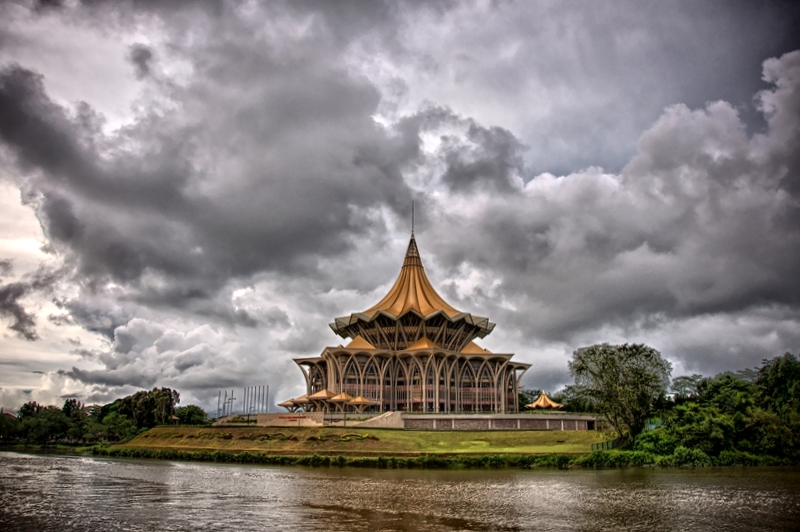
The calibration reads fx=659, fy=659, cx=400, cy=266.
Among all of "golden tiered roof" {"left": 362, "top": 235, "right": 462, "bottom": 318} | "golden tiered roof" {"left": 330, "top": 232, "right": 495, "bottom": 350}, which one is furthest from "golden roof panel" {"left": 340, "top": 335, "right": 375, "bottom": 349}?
"golden tiered roof" {"left": 362, "top": 235, "right": 462, "bottom": 318}

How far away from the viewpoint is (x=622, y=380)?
44.9 m

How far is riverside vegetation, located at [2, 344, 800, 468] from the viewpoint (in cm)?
4038

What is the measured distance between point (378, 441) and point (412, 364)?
2846 centimetres

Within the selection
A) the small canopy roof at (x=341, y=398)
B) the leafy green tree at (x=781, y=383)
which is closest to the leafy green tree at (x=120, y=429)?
the small canopy roof at (x=341, y=398)

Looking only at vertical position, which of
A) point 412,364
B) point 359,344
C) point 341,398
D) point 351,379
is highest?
point 359,344

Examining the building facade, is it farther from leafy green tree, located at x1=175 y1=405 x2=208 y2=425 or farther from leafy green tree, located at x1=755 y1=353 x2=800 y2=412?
leafy green tree, located at x1=755 y1=353 x2=800 y2=412

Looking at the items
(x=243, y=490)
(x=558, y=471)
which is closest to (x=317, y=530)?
(x=243, y=490)

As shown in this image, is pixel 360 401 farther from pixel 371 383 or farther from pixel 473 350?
pixel 473 350

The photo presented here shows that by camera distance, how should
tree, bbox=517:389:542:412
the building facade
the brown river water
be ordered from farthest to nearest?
tree, bbox=517:389:542:412 < the building facade < the brown river water

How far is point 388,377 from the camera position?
7538 cm

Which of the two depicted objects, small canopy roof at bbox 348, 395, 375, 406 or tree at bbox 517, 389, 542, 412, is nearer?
small canopy roof at bbox 348, 395, 375, 406

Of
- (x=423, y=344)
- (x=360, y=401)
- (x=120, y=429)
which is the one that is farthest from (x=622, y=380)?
(x=120, y=429)

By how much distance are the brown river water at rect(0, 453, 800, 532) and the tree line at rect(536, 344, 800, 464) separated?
11.6 feet

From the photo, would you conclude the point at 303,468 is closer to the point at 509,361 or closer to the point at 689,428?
the point at 689,428
